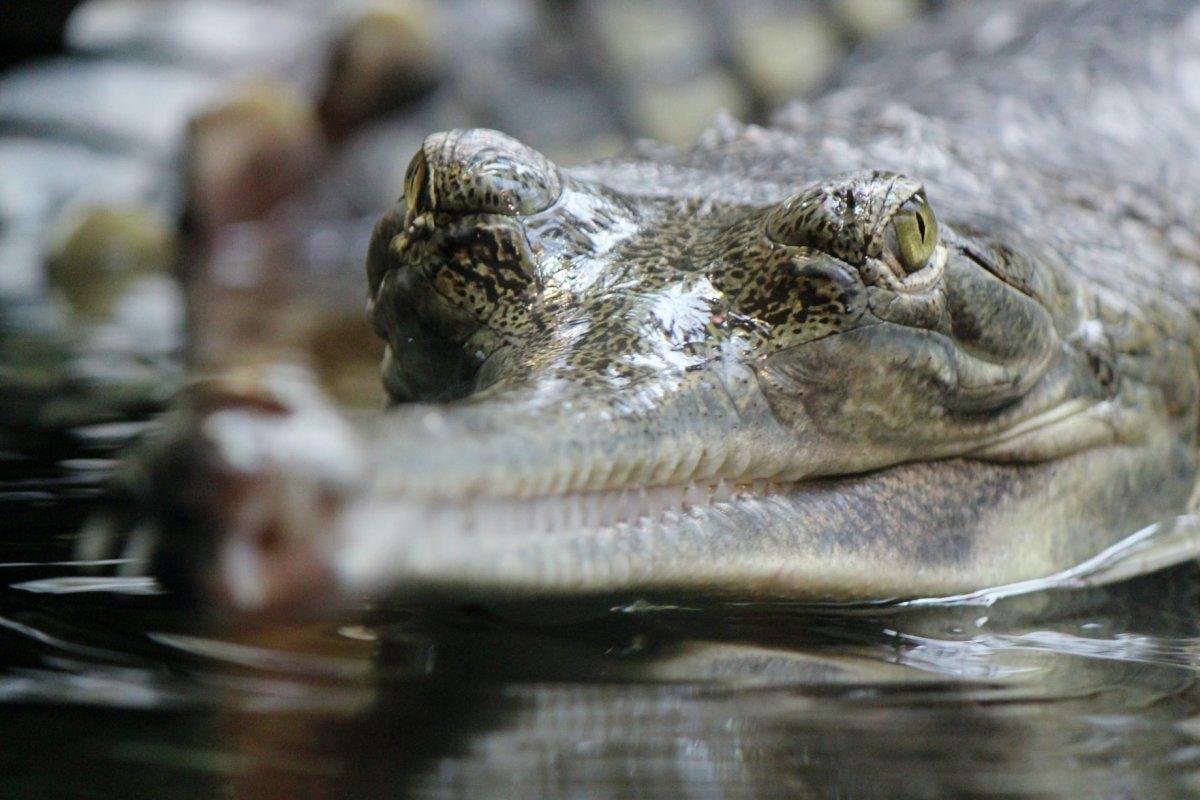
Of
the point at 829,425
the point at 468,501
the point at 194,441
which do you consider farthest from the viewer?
the point at 829,425

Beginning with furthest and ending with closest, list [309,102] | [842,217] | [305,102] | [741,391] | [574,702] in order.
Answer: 1. [309,102]
2. [305,102]
3. [842,217]
4. [741,391]
5. [574,702]

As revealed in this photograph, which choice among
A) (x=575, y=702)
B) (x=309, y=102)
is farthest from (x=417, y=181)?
(x=309, y=102)

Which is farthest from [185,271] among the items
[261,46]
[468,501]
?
[468,501]

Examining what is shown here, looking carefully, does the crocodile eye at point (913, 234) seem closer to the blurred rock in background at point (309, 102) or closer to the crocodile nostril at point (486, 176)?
the crocodile nostril at point (486, 176)

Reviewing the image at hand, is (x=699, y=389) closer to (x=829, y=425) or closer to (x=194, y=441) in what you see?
(x=829, y=425)

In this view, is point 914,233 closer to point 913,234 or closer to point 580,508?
point 913,234
